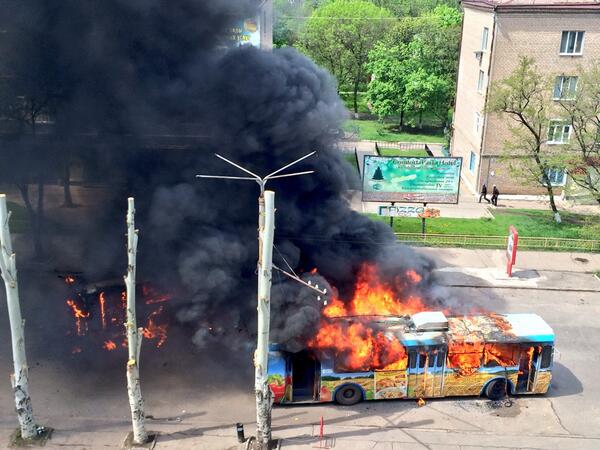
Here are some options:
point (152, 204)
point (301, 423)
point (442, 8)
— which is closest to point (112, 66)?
point (152, 204)

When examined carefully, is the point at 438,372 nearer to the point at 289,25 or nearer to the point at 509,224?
the point at 509,224

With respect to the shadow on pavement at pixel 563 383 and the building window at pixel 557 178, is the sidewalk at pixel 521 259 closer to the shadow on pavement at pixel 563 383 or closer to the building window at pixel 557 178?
the building window at pixel 557 178

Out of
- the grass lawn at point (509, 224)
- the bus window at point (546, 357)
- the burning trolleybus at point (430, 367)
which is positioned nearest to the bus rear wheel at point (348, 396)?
the burning trolleybus at point (430, 367)

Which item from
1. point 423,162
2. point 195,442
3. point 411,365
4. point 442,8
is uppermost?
point 442,8

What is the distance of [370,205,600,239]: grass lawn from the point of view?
2773cm

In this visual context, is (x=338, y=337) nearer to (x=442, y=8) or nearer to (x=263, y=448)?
(x=263, y=448)

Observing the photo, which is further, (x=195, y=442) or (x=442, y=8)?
(x=442, y=8)

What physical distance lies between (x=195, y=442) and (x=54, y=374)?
505 centimetres

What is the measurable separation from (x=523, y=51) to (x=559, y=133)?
4.51 metres

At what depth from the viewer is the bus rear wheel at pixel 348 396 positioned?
1564 cm

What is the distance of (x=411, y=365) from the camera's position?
610 inches

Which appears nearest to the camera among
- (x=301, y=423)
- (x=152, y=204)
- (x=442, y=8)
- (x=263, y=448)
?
(x=263, y=448)

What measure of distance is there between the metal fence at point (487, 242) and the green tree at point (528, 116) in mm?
2931

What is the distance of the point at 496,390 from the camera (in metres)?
16.0
